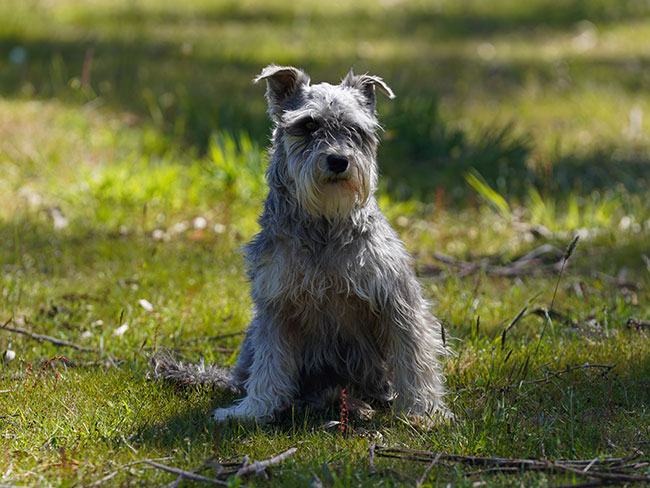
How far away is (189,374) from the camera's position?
4.64 metres

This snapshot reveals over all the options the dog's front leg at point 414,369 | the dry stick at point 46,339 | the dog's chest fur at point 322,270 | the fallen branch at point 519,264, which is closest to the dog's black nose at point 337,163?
the dog's chest fur at point 322,270

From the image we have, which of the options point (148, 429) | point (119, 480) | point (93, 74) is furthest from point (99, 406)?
point (93, 74)

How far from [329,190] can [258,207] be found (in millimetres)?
3236

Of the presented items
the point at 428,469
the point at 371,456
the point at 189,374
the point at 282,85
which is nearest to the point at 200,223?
the point at 189,374

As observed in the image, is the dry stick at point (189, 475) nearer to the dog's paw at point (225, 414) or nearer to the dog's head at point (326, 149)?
the dog's paw at point (225, 414)

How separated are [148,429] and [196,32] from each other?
9.18 m

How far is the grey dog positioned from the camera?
4082mm

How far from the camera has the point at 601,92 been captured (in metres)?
10.6

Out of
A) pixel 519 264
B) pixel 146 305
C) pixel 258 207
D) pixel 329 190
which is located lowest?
pixel 146 305

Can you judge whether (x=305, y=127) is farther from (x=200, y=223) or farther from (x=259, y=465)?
(x=200, y=223)

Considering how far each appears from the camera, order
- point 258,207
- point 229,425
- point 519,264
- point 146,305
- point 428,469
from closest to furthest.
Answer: point 428,469 < point 229,425 < point 146,305 < point 519,264 < point 258,207

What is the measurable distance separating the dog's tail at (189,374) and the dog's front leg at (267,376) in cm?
35

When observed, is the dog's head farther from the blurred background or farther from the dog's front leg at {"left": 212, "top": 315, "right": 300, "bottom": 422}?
the blurred background

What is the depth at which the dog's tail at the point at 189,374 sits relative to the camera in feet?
15.1
